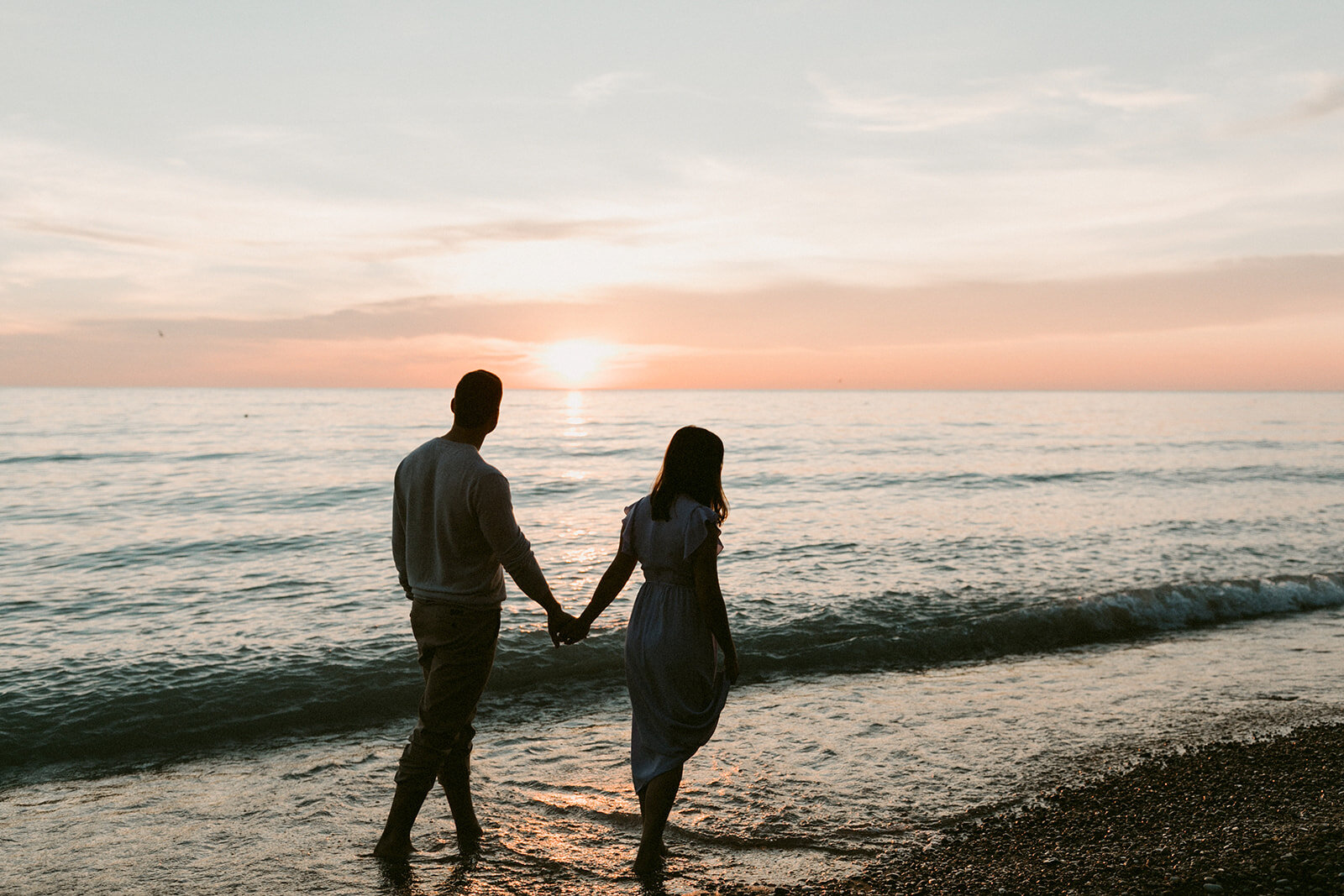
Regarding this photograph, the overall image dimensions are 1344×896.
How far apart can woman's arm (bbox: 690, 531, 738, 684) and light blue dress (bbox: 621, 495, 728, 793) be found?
0.05 metres

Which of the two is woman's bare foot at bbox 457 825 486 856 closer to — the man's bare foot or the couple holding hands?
the man's bare foot

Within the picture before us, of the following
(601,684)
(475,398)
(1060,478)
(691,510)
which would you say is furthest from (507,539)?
(1060,478)

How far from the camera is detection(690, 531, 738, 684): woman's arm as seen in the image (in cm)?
386

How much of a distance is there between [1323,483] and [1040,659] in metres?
25.3

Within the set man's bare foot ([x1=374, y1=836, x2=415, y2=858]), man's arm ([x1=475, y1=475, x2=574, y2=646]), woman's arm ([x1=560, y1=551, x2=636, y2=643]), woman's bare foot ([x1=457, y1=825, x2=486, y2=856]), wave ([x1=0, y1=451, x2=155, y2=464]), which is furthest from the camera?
wave ([x1=0, y1=451, x2=155, y2=464])

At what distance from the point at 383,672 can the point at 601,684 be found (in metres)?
2.13

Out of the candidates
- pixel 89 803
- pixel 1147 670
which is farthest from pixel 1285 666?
pixel 89 803

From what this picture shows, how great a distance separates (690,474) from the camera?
394 cm

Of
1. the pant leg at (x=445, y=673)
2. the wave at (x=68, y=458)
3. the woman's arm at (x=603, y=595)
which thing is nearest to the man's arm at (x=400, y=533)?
the pant leg at (x=445, y=673)

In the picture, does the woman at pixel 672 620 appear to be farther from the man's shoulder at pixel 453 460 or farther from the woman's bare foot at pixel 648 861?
the man's shoulder at pixel 453 460

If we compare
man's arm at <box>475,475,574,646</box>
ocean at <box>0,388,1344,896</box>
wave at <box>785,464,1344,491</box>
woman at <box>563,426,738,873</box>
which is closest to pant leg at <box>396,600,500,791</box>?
man's arm at <box>475,475,574,646</box>

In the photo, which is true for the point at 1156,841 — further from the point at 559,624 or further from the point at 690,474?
the point at 559,624

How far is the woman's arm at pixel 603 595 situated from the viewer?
402 centimetres

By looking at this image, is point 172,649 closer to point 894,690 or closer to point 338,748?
point 338,748
